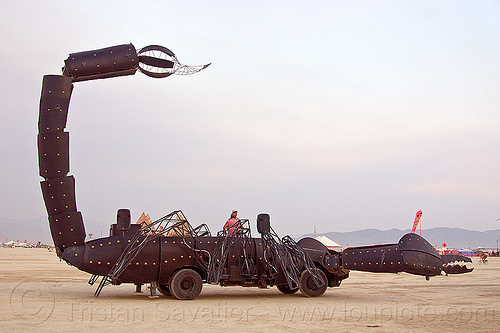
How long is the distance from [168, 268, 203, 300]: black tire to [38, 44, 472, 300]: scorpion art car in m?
0.02

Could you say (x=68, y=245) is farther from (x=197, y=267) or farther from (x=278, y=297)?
(x=278, y=297)

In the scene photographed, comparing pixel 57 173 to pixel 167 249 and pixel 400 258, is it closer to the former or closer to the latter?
pixel 167 249

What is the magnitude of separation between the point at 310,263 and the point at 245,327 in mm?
6136

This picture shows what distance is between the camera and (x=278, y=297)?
46.6 ft

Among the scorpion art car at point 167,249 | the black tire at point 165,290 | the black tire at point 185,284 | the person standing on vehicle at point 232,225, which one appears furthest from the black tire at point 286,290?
the black tire at point 165,290

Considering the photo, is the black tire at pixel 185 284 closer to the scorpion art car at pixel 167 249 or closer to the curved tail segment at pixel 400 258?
the scorpion art car at pixel 167 249

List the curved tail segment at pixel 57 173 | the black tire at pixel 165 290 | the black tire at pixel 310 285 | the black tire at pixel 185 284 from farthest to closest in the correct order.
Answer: the black tire at pixel 310 285
the black tire at pixel 165 290
the curved tail segment at pixel 57 173
the black tire at pixel 185 284

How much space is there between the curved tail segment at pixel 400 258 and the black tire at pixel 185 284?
3.95 meters

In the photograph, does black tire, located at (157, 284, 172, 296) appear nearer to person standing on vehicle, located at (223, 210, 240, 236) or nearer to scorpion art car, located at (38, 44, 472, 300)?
scorpion art car, located at (38, 44, 472, 300)

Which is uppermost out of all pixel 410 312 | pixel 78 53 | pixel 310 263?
pixel 78 53

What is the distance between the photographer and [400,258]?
13.4 m

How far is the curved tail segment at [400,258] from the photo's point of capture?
13.3 m

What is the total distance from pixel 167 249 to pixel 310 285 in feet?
13.3

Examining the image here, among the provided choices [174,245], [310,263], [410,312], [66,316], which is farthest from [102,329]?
[310,263]
